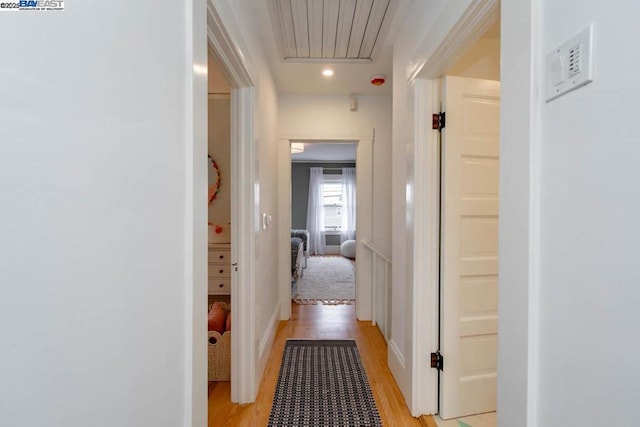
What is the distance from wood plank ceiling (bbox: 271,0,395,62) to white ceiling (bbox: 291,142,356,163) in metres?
3.64

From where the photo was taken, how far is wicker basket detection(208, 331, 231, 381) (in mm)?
2227

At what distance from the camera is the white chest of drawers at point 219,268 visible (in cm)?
276

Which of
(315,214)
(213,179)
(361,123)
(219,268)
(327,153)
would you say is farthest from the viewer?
(315,214)

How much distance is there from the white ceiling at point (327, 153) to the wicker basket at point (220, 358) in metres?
4.67

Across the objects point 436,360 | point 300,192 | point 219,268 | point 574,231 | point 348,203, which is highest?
point 300,192

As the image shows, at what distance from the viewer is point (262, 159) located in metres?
2.38

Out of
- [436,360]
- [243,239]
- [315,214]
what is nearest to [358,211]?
[243,239]

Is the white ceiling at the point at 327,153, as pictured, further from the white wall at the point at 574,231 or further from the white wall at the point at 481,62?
the white wall at the point at 574,231

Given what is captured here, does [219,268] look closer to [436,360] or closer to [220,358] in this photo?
[220,358]

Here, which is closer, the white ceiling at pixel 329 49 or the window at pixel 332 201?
the white ceiling at pixel 329 49

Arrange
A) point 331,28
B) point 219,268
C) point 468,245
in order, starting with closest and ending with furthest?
point 468,245 < point 331,28 < point 219,268

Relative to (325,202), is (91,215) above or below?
below

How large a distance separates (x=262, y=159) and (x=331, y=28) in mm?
1062

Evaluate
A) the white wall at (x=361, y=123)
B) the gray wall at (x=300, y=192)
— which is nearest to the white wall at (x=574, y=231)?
the white wall at (x=361, y=123)
